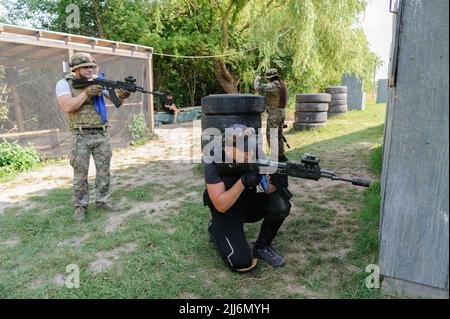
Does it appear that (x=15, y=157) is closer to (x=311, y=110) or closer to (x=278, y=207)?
(x=278, y=207)

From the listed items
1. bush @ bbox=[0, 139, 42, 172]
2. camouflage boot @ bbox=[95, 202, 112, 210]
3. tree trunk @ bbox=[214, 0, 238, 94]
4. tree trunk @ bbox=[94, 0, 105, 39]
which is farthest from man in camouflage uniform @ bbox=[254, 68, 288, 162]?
tree trunk @ bbox=[94, 0, 105, 39]

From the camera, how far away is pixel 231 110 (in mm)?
4777

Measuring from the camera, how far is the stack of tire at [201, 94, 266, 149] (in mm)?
4707

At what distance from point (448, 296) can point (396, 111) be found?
48.7 inches

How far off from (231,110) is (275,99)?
7.18 feet

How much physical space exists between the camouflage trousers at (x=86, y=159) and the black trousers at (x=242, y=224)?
1812mm

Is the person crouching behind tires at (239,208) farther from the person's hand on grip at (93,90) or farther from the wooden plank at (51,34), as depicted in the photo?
the wooden plank at (51,34)

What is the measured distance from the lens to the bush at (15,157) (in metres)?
6.58

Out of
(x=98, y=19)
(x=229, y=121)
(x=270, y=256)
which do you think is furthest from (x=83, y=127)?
(x=98, y=19)

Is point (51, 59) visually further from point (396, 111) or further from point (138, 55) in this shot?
point (396, 111)

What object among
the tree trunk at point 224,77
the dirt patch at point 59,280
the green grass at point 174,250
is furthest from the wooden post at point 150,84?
the dirt patch at point 59,280

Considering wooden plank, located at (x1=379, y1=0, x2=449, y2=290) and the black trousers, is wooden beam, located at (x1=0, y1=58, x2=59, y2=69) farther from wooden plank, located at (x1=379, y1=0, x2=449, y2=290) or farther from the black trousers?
wooden plank, located at (x1=379, y1=0, x2=449, y2=290)

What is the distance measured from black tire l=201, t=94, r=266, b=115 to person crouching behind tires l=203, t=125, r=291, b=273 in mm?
1846
